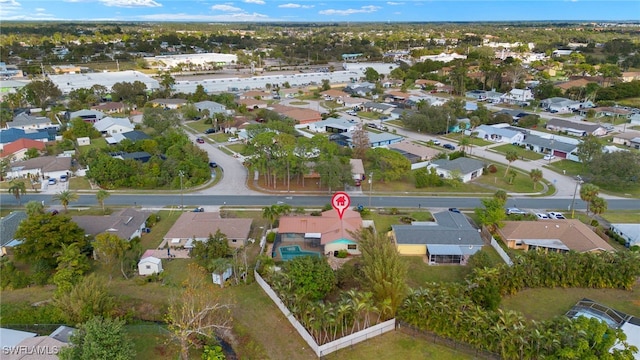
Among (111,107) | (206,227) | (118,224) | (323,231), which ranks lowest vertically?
(323,231)

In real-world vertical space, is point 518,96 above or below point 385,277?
above

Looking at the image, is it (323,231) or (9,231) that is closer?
(9,231)

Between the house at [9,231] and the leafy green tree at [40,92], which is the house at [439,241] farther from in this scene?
the leafy green tree at [40,92]

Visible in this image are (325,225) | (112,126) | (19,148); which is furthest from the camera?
(112,126)

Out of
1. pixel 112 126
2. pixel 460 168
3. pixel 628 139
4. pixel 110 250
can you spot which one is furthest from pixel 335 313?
pixel 628 139

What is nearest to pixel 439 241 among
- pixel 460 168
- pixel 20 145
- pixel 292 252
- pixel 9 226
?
pixel 292 252

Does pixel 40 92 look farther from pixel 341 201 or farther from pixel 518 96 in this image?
pixel 518 96

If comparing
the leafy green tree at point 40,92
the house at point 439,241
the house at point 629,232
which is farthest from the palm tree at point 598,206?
the leafy green tree at point 40,92

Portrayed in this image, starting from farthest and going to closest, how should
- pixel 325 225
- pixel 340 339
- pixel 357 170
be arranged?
pixel 357 170, pixel 325 225, pixel 340 339

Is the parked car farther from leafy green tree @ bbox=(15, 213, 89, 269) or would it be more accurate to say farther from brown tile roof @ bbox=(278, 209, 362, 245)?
leafy green tree @ bbox=(15, 213, 89, 269)
